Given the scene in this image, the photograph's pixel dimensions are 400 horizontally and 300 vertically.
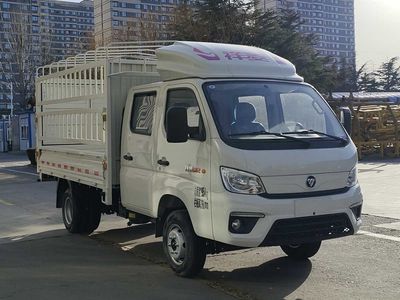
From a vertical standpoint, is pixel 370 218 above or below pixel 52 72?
below

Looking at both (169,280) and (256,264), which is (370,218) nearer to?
(256,264)

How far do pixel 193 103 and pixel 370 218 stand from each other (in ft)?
17.2

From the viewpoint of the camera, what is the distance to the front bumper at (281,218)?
555cm

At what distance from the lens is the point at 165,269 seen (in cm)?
686

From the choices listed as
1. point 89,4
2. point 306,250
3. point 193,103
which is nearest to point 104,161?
point 193,103

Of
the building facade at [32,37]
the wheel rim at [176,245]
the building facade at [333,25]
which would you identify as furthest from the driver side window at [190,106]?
the building facade at [333,25]

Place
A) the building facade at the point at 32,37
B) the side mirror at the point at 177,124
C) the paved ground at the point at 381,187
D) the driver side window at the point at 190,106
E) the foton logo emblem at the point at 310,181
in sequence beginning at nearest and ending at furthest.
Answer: the foton logo emblem at the point at 310,181 → the side mirror at the point at 177,124 → the driver side window at the point at 190,106 → the paved ground at the point at 381,187 → the building facade at the point at 32,37

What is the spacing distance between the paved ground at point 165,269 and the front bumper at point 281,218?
0.61 m

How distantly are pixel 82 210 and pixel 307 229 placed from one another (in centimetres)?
453

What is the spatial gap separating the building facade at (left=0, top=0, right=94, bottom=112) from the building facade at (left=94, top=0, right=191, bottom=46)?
216cm

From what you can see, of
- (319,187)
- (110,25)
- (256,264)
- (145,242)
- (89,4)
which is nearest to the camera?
(319,187)

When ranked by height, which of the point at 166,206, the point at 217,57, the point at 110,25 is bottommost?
the point at 166,206

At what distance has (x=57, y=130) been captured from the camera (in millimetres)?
9641

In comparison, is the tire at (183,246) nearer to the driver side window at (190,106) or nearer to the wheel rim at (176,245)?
the wheel rim at (176,245)
